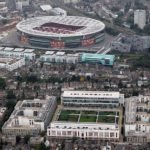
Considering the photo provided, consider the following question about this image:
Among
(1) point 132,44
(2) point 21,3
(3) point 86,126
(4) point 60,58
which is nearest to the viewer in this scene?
(3) point 86,126

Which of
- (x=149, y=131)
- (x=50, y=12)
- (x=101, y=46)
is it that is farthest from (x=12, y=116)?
(x=50, y=12)

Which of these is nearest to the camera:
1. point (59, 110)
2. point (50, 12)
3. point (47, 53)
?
point (59, 110)

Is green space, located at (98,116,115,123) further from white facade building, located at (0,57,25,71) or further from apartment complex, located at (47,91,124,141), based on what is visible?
white facade building, located at (0,57,25,71)

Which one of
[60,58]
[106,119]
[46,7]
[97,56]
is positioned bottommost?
[46,7]

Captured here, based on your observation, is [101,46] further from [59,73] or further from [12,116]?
[12,116]

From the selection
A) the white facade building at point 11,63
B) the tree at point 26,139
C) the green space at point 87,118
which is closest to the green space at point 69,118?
the green space at point 87,118

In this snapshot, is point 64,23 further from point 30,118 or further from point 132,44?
point 30,118

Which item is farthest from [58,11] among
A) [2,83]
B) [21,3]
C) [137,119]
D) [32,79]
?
[137,119]
